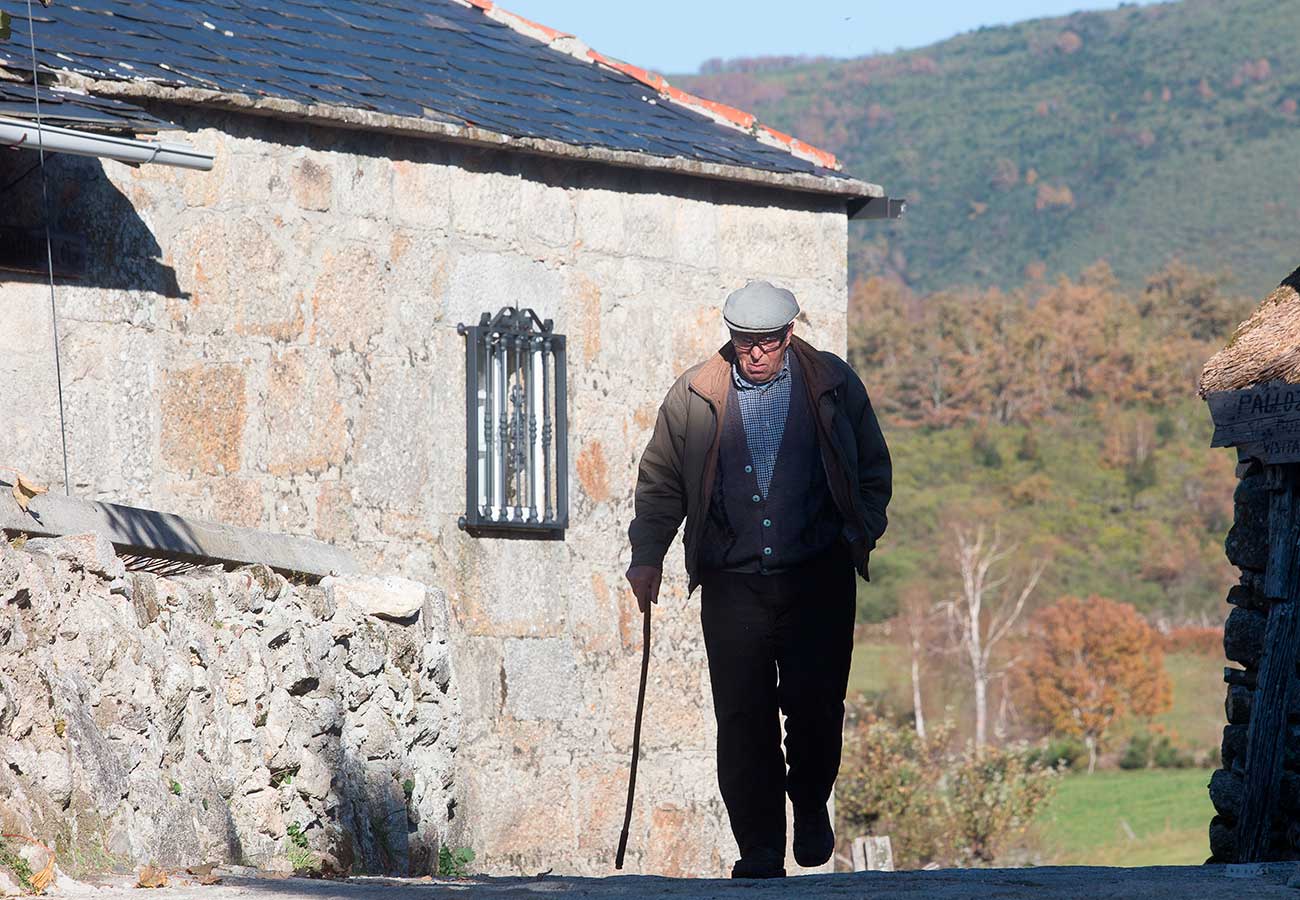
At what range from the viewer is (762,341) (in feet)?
19.7

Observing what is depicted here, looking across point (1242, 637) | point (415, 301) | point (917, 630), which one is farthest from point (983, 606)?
point (1242, 637)

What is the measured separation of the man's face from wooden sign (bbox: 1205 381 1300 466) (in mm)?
1781

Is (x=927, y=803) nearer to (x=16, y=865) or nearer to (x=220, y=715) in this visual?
(x=220, y=715)

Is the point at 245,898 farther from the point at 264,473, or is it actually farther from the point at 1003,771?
the point at 1003,771

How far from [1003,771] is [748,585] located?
21.1 meters

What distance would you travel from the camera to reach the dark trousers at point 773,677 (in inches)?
236

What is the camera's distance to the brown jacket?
235 inches

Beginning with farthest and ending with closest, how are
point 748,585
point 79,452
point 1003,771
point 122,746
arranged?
point 1003,771
point 79,452
point 748,585
point 122,746

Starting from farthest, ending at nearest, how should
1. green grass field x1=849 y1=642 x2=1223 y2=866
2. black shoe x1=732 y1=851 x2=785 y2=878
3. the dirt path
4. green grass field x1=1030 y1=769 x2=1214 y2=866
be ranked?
green grass field x1=849 y1=642 x2=1223 y2=866 < green grass field x1=1030 y1=769 x2=1214 y2=866 < black shoe x1=732 y1=851 x2=785 y2=878 < the dirt path

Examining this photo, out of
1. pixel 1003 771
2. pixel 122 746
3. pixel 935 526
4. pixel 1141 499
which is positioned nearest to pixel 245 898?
pixel 122 746

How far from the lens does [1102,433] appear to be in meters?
66.6

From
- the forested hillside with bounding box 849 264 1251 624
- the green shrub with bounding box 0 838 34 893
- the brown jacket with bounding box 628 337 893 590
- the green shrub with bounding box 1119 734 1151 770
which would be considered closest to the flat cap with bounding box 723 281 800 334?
the brown jacket with bounding box 628 337 893 590

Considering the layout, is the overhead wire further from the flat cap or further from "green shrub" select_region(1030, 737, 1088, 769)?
"green shrub" select_region(1030, 737, 1088, 769)

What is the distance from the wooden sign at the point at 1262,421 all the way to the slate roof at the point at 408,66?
140 inches
